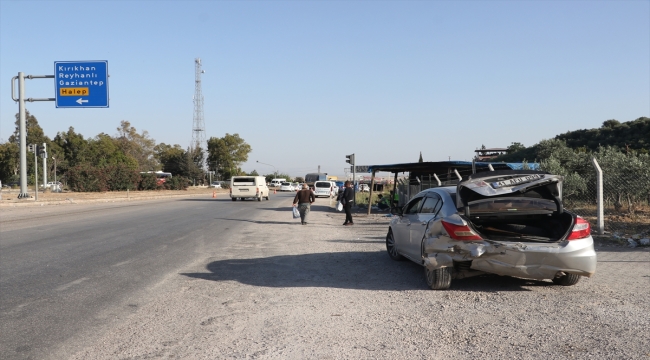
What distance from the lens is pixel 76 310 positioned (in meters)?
6.41

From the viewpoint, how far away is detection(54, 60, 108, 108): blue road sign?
2952 centimetres

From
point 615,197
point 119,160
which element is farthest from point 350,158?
point 119,160

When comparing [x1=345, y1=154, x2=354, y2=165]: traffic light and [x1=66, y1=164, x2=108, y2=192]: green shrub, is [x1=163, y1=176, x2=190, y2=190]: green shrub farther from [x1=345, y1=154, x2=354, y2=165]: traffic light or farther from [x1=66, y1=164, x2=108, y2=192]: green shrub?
[x1=345, y1=154, x2=354, y2=165]: traffic light

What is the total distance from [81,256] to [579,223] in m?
8.80

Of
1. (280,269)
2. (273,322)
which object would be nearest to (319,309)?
(273,322)

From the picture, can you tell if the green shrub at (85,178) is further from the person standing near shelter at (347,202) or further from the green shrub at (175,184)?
the person standing near shelter at (347,202)

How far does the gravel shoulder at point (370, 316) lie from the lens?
491 cm

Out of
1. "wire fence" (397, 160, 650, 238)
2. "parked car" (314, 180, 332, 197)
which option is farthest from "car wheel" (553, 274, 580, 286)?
"parked car" (314, 180, 332, 197)

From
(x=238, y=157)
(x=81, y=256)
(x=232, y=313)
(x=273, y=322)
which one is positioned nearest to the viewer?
(x=273, y=322)

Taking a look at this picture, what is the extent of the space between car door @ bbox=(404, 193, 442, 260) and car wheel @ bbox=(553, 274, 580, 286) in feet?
6.20

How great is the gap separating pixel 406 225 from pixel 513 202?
2076mm

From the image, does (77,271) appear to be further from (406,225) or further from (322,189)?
(322,189)

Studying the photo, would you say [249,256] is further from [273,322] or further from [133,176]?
[133,176]

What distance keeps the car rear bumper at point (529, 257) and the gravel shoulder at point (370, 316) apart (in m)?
0.34
